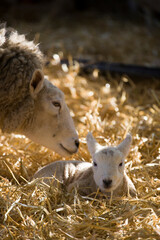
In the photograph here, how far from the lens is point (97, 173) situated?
2.42m

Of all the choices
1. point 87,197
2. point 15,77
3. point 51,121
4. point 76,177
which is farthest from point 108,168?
point 15,77

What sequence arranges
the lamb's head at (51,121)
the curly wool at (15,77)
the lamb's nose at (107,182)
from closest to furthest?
the lamb's nose at (107,182) < the curly wool at (15,77) < the lamb's head at (51,121)

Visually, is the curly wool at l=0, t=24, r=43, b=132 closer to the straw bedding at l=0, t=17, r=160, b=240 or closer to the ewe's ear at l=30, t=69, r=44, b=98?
the ewe's ear at l=30, t=69, r=44, b=98

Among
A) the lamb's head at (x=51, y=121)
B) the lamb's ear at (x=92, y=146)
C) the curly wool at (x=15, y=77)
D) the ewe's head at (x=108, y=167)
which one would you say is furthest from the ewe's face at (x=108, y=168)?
the curly wool at (x=15, y=77)

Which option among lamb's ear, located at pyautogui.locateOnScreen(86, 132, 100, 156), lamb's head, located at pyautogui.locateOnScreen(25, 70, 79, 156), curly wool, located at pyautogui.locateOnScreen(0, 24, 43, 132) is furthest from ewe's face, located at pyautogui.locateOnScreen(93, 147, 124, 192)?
curly wool, located at pyautogui.locateOnScreen(0, 24, 43, 132)

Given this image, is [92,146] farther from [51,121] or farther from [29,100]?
[29,100]

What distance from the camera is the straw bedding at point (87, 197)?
2.21 metres

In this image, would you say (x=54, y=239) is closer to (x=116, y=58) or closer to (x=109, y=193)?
(x=109, y=193)

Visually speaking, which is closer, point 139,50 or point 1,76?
point 1,76

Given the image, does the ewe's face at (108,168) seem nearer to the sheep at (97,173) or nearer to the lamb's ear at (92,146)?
the sheep at (97,173)

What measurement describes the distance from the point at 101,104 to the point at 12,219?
2310 millimetres

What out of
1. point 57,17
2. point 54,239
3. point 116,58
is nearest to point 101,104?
point 54,239

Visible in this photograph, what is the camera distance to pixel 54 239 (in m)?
2.14

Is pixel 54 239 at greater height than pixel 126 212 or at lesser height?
greater
